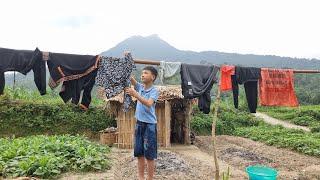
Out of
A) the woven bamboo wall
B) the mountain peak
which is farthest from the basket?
the mountain peak

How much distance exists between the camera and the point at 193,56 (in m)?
73.5

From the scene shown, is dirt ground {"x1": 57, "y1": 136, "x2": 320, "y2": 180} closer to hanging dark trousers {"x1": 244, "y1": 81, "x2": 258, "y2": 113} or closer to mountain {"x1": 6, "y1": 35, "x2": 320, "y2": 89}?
hanging dark trousers {"x1": 244, "y1": 81, "x2": 258, "y2": 113}

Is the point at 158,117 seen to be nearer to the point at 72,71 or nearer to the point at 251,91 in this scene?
the point at 251,91

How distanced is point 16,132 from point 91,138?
2803 mm

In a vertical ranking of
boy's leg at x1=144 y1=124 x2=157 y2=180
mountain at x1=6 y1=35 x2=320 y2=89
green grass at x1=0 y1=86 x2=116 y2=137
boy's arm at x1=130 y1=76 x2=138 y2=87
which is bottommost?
green grass at x1=0 y1=86 x2=116 y2=137

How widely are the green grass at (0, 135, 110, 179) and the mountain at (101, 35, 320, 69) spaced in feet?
141

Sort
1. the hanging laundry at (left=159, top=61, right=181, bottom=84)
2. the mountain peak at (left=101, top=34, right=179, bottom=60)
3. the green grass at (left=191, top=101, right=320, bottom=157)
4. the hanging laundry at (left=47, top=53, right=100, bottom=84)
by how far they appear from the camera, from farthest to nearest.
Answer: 1. the mountain peak at (left=101, top=34, right=179, bottom=60)
2. the green grass at (left=191, top=101, right=320, bottom=157)
3. the hanging laundry at (left=159, top=61, right=181, bottom=84)
4. the hanging laundry at (left=47, top=53, right=100, bottom=84)

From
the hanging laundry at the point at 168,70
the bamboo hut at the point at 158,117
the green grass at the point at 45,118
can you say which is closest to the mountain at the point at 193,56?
the green grass at the point at 45,118

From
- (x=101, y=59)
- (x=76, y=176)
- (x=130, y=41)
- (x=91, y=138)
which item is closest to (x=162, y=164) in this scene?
(x=76, y=176)

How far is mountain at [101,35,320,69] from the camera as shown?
2354 inches

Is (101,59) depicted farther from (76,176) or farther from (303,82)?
(303,82)

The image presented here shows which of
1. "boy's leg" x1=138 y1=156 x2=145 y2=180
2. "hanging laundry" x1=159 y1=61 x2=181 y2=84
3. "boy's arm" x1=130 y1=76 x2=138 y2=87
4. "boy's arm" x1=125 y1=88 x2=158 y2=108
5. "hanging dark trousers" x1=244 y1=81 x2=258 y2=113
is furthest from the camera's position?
"hanging dark trousers" x1=244 y1=81 x2=258 y2=113

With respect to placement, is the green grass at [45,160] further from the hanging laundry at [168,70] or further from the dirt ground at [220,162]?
the hanging laundry at [168,70]

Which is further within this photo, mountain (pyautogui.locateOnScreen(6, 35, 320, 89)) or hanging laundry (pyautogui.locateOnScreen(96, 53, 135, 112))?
mountain (pyautogui.locateOnScreen(6, 35, 320, 89))
